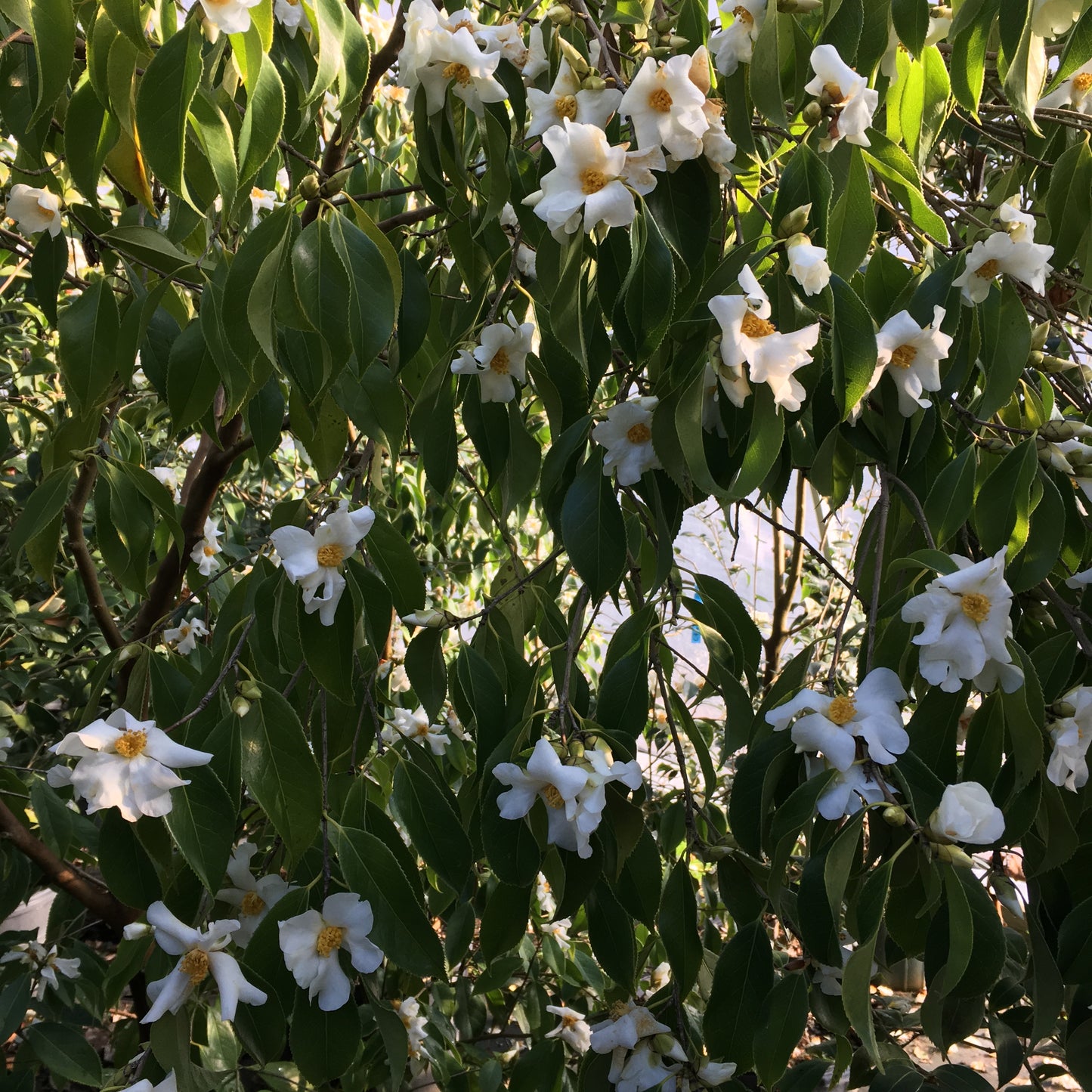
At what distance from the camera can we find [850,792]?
1.92ft

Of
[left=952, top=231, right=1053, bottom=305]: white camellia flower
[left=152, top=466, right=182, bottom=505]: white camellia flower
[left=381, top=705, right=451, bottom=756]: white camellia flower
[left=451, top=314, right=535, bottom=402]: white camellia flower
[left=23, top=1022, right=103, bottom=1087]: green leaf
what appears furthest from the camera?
[left=152, top=466, right=182, bottom=505]: white camellia flower

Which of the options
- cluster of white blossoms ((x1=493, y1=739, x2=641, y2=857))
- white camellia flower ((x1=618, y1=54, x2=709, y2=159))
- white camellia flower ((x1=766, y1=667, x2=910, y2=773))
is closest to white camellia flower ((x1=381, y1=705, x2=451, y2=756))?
cluster of white blossoms ((x1=493, y1=739, x2=641, y2=857))

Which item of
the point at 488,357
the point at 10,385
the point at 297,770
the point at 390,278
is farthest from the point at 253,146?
the point at 10,385

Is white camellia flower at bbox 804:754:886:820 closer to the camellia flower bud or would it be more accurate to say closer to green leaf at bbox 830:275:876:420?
green leaf at bbox 830:275:876:420

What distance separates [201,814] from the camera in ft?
2.14

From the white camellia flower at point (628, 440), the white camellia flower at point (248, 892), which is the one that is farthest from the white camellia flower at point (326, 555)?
the white camellia flower at point (248, 892)

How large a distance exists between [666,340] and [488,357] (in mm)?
134

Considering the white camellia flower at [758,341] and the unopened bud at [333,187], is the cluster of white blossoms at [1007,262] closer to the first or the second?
the white camellia flower at [758,341]

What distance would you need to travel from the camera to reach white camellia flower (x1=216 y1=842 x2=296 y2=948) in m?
0.85

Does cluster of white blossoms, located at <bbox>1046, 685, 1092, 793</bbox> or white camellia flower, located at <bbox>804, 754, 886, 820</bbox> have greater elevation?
cluster of white blossoms, located at <bbox>1046, 685, 1092, 793</bbox>

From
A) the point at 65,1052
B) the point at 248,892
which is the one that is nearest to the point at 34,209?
the point at 248,892

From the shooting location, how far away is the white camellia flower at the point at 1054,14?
67cm

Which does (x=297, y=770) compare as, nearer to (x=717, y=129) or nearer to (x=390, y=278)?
(x=390, y=278)

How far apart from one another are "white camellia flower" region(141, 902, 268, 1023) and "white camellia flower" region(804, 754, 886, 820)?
40cm
